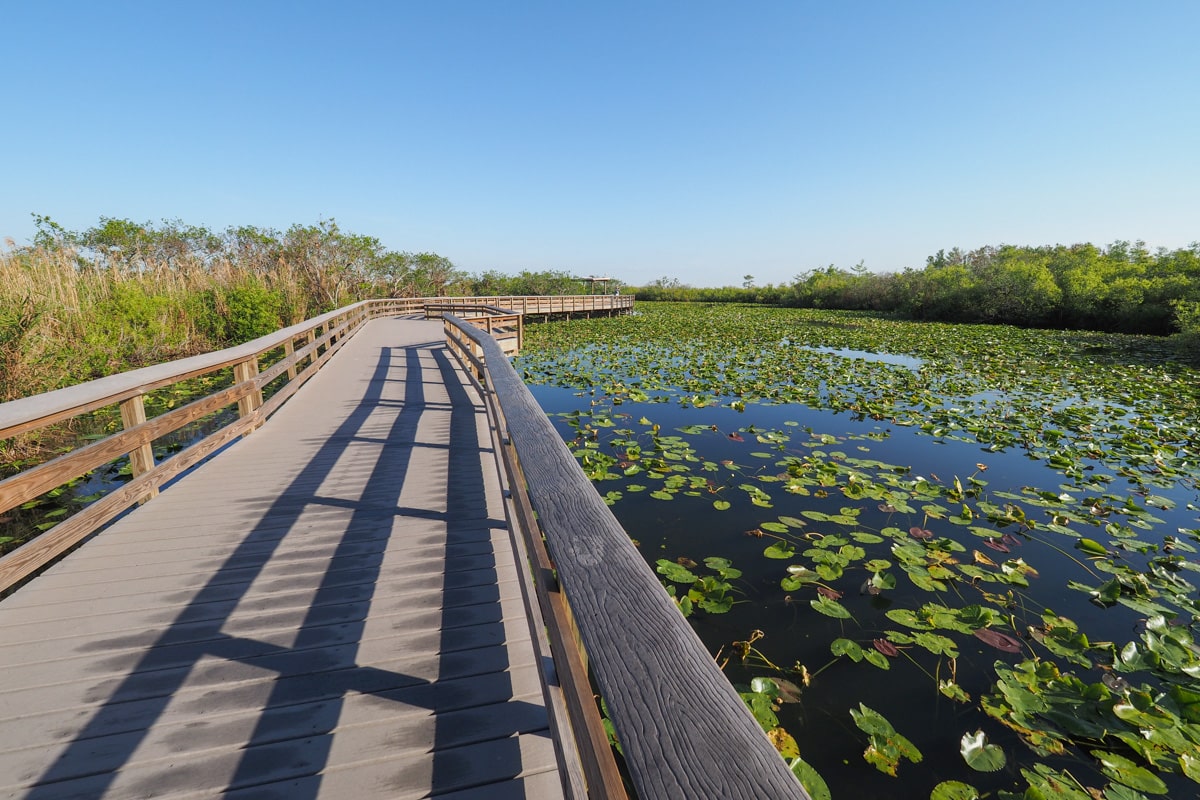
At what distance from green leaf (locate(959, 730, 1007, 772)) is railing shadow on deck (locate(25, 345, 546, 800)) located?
1.87 meters

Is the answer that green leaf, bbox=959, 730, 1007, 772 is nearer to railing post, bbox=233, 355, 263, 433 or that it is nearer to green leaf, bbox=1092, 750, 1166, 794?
green leaf, bbox=1092, 750, 1166, 794

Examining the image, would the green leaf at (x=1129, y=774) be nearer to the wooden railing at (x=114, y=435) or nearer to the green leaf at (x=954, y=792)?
the green leaf at (x=954, y=792)

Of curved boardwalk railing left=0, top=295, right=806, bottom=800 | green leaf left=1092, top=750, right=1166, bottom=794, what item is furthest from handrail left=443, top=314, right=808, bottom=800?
green leaf left=1092, top=750, right=1166, bottom=794

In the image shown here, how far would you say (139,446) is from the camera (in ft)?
10.4

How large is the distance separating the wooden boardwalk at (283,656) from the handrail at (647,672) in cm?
43

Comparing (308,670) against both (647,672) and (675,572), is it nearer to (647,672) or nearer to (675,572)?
(647,672)

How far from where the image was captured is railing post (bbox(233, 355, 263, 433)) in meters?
4.66

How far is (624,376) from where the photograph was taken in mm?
10367

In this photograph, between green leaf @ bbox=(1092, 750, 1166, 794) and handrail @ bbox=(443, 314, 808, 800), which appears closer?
handrail @ bbox=(443, 314, 808, 800)

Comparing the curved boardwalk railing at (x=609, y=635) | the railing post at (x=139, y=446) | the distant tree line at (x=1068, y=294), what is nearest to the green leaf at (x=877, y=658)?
the curved boardwalk railing at (x=609, y=635)

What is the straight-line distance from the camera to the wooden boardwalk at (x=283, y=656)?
1.46 m

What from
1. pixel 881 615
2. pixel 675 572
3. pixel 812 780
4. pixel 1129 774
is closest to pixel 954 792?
pixel 812 780

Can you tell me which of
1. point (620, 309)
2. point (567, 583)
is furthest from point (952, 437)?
point (620, 309)

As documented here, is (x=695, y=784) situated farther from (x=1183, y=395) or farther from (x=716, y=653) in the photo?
(x=1183, y=395)
